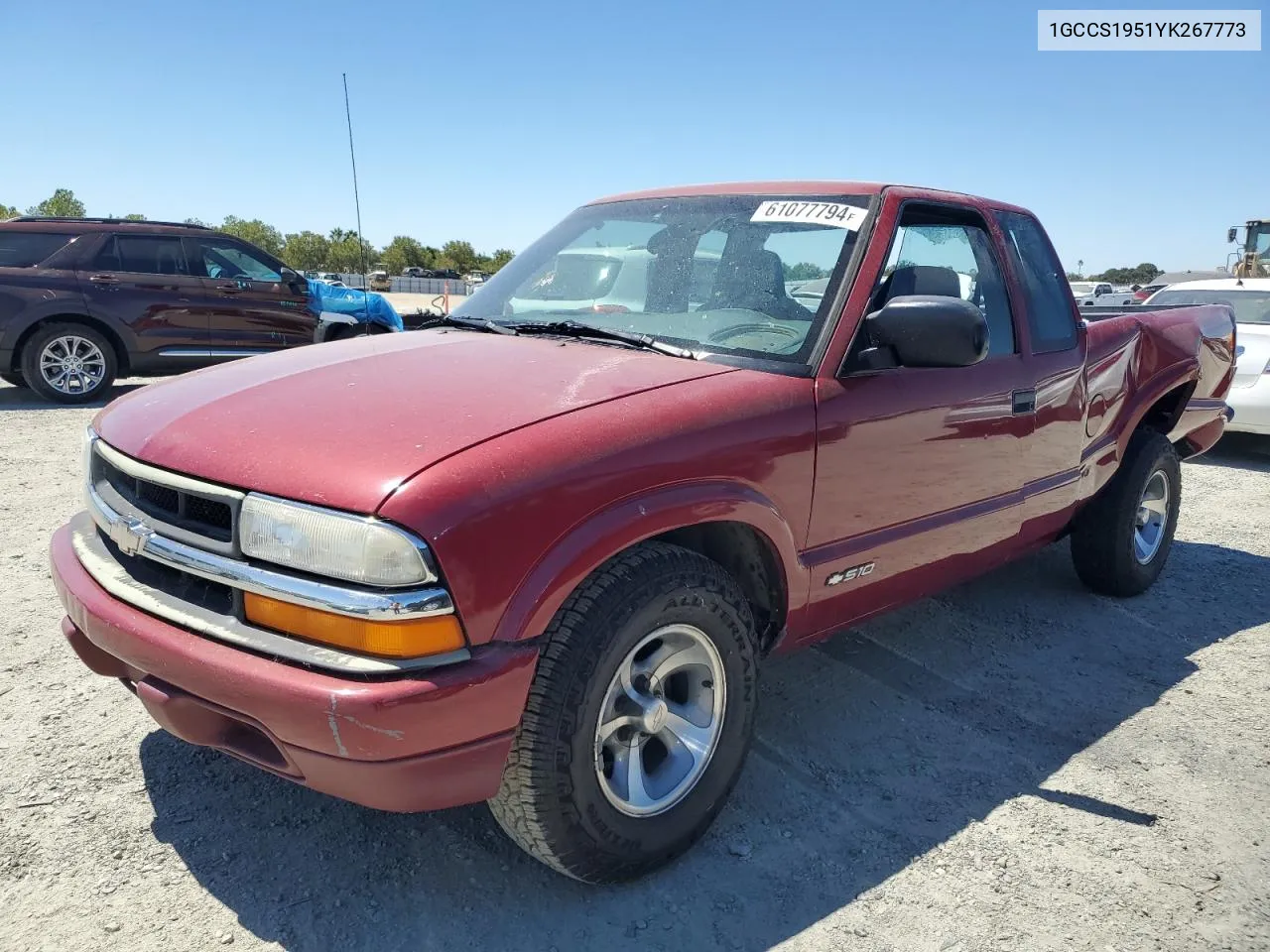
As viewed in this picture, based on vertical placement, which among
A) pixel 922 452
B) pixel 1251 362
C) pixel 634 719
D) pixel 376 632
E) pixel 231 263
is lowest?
pixel 634 719

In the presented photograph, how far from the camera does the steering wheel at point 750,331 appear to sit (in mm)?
2820

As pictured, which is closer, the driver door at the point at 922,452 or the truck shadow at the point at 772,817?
the truck shadow at the point at 772,817

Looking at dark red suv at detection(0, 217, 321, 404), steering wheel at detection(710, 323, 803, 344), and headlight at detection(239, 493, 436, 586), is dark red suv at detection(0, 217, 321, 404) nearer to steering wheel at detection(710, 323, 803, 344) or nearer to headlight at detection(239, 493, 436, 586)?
steering wheel at detection(710, 323, 803, 344)

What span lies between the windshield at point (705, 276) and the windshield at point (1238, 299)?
7.47 m

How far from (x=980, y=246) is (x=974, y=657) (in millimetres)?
1686

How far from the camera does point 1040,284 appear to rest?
387 cm

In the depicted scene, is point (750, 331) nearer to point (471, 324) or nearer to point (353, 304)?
point (471, 324)

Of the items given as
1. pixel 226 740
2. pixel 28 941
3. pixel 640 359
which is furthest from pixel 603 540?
pixel 28 941

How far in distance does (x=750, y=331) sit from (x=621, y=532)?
3.27ft

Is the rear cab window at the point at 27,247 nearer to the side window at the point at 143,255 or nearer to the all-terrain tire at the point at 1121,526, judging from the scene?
the side window at the point at 143,255

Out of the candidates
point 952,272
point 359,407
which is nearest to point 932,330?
point 952,272

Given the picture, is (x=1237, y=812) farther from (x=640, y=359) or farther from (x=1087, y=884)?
(x=640, y=359)

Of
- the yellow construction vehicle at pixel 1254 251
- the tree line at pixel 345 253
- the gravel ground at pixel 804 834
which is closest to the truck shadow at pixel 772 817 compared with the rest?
the gravel ground at pixel 804 834

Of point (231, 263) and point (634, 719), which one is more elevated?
point (231, 263)
